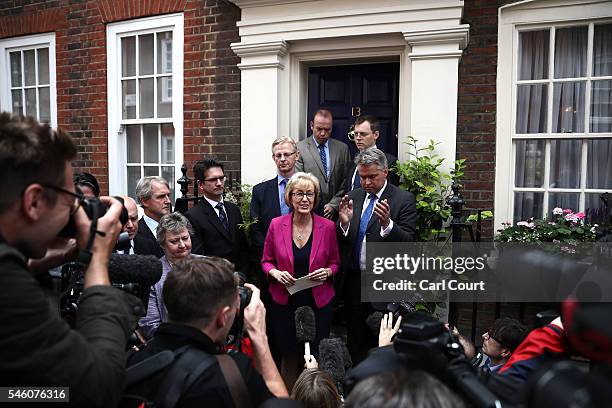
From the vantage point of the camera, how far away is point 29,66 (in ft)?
23.5

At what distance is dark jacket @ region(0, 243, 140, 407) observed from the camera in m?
1.14

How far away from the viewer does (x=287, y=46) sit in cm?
560

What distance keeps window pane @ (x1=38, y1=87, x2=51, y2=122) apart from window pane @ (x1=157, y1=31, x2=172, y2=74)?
79.8 inches

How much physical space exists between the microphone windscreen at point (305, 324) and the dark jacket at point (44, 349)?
270 centimetres

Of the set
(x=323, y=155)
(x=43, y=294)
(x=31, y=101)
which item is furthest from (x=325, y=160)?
(x=31, y=101)

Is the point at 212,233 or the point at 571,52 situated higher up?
the point at 571,52

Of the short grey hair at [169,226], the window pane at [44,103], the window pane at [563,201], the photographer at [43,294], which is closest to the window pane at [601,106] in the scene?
the window pane at [563,201]

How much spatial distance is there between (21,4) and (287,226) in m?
5.80

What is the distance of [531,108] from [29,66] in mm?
6781

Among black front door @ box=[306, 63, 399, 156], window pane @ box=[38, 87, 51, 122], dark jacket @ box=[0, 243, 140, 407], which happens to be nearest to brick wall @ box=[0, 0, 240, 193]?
window pane @ box=[38, 87, 51, 122]

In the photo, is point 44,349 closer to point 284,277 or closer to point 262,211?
point 284,277

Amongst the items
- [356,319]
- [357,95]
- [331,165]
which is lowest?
[356,319]

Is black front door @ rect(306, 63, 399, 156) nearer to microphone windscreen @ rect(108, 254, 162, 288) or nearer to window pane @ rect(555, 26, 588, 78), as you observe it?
window pane @ rect(555, 26, 588, 78)

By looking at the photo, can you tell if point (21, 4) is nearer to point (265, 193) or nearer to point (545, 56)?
point (265, 193)
